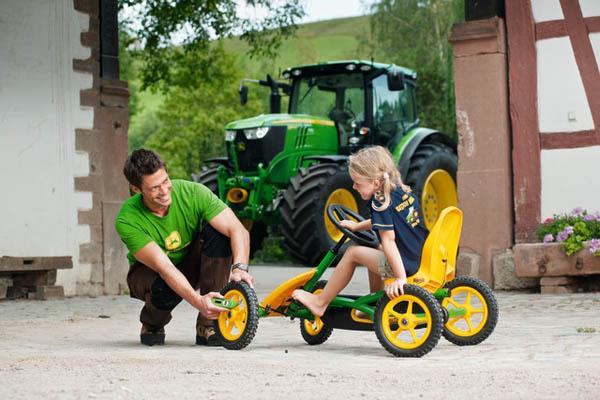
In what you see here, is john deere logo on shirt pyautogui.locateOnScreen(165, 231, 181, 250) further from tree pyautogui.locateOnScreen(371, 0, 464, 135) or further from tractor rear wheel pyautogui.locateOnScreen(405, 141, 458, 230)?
tree pyautogui.locateOnScreen(371, 0, 464, 135)

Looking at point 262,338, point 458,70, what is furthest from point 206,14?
point 262,338

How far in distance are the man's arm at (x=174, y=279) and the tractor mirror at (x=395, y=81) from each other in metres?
8.57

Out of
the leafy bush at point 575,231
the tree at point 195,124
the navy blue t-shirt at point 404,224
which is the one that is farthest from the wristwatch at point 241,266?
the tree at point 195,124

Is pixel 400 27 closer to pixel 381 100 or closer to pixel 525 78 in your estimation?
pixel 381 100

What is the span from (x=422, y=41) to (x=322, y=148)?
16381 mm

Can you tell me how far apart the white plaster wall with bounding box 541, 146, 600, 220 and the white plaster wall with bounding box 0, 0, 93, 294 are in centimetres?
397

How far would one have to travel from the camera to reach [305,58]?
175 feet

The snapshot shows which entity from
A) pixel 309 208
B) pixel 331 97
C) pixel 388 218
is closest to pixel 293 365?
pixel 388 218

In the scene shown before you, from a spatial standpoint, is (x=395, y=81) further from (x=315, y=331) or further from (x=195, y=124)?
(x=195, y=124)

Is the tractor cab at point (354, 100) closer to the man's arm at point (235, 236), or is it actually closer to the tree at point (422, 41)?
the man's arm at point (235, 236)

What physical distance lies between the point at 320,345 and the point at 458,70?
4.39 metres

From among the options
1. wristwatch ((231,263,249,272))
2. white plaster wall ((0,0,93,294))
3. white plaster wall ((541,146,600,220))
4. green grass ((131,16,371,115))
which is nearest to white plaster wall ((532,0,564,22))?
white plaster wall ((541,146,600,220))

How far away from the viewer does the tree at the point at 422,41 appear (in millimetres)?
28266

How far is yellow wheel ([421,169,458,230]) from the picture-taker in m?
15.8
